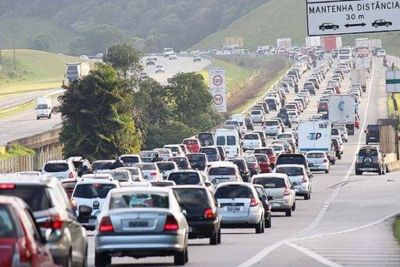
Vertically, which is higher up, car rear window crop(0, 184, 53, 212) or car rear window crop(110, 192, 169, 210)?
car rear window crop(0, 184, 53, 212)

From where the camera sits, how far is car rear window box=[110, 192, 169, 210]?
2533 cm

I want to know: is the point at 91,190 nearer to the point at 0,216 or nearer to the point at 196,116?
the point at 0,216

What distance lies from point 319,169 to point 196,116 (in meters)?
36.7

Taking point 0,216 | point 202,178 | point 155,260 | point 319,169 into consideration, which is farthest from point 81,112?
point 0,216

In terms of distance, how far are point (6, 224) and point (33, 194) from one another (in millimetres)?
4107

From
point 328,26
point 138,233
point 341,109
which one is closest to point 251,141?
point 341,109

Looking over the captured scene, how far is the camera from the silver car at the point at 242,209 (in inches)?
1519

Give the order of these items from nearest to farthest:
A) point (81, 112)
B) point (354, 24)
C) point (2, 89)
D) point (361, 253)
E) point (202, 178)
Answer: point (361, 253), point (354, 24), point (202, 178), point (81, 112), point (2, 89)

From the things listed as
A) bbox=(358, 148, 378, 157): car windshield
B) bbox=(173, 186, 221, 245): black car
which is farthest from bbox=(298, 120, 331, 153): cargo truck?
bbox=(173, 186, 221, 245): black car

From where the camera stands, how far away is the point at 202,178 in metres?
50.8

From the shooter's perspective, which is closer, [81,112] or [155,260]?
[155,260]

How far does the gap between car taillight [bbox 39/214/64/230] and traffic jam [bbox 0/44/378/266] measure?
16 millimetres

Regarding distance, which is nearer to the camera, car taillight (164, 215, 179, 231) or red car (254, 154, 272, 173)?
car taillight (164, 215, 179, 231)

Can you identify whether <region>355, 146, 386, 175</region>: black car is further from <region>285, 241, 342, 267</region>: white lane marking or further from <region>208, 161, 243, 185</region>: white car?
<region>285, 241, 342, 267</region>: white lane marking
